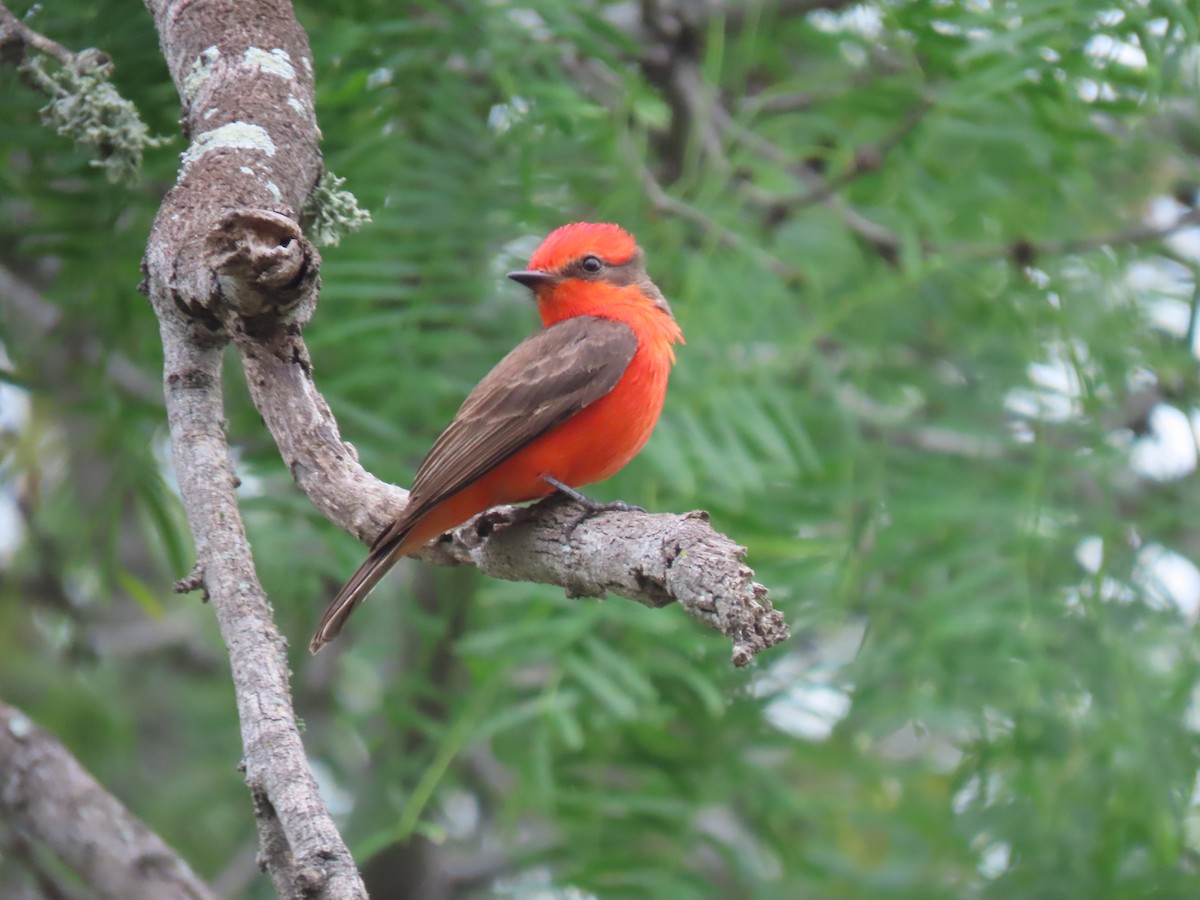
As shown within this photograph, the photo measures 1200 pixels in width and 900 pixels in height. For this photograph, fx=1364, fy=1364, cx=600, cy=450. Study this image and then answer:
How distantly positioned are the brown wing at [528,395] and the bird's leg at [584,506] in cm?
19

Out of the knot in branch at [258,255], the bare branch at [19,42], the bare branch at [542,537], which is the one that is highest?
the bare branch at [19,42]

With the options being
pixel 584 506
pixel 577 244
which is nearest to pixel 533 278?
pixel 577 244

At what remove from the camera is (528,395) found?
4.87m

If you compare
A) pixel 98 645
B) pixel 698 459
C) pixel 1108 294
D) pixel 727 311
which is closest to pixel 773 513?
pixel 698 459

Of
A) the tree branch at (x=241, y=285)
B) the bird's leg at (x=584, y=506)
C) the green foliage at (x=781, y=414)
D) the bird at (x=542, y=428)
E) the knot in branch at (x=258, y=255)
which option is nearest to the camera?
the tree branch at (x=241, y=285)

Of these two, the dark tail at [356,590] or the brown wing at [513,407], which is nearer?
the dark tail at [356,590]

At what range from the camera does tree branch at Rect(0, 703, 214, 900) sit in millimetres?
4664

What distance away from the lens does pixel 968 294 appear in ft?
22.3

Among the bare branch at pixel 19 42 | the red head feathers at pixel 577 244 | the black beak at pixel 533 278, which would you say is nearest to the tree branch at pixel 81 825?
the bare branch at pixel 19 42

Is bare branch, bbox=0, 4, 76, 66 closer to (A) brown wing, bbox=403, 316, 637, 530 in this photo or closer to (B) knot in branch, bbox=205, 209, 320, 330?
(B) knot in branch, bbox=205, 209, 320, 330

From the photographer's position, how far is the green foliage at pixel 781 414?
17.2ft

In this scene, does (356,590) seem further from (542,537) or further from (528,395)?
(528,395)

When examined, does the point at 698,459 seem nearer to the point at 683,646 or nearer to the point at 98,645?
the point at 683,646

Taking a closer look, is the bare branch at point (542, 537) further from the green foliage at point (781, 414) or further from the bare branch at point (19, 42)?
the bare branch at point (19, 42)
